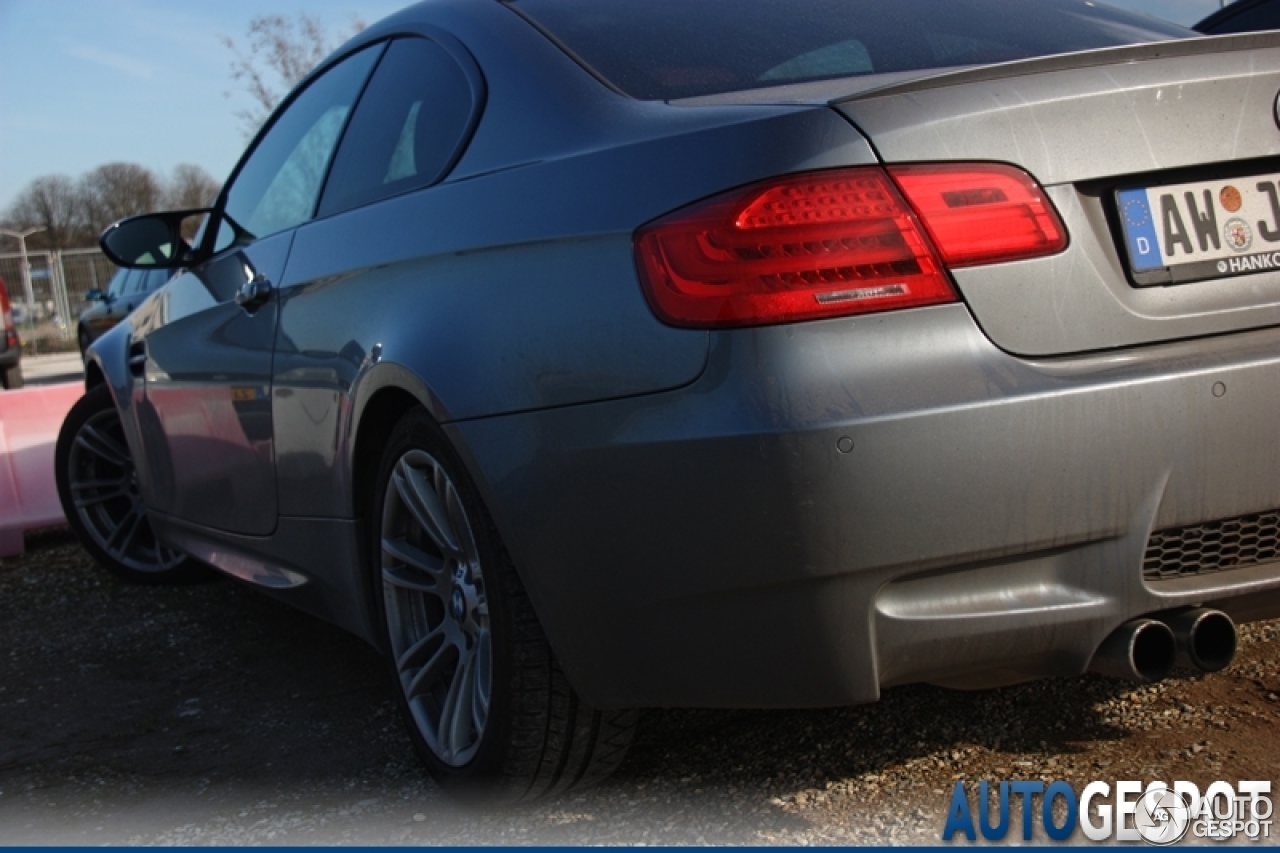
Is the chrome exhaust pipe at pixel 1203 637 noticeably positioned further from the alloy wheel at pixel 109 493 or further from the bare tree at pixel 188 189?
the bare tree at pixel 188 189

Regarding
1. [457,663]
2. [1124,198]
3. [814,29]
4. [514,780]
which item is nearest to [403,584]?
[457,663]

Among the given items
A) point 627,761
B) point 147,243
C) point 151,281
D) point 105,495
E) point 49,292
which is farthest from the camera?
point 49,292

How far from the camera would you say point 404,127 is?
3113 mm

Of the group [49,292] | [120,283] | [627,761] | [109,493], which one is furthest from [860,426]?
[49,292]

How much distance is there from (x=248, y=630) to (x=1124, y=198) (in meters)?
3.06

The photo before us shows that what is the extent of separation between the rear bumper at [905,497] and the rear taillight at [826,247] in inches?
1.7

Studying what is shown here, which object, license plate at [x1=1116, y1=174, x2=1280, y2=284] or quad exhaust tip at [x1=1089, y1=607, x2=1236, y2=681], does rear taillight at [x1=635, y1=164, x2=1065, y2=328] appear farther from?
quad exhaust tip at [x1=1089, y1=607, x2=1236, y2=681]

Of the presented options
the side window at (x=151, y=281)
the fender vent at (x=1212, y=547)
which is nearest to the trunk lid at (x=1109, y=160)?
the fender vent at (x=1212, y=547)

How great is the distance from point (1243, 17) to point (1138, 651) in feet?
15.0

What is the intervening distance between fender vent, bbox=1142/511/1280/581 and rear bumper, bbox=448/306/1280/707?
2 centimetres

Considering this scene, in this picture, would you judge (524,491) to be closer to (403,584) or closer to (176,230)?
(403,584)

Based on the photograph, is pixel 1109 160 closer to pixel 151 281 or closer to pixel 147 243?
pixel 147 243

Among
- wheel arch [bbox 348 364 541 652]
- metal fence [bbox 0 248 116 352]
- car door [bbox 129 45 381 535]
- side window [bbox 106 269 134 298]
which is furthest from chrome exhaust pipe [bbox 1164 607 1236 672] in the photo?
metal fence [bbox 0 248 116 352]

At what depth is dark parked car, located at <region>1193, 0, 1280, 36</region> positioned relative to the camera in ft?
18.6
